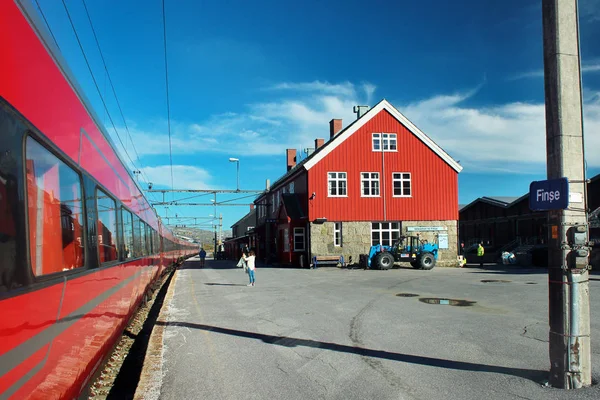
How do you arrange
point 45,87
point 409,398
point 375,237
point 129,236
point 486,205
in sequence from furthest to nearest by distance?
point 486,205, point 375,237, point 129,236, point 409,398, point 45,87

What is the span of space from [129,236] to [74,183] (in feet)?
16.8

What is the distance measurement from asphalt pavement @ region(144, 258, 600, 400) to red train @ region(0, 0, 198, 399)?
5.97 feet

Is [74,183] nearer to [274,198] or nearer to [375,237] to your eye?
[375,237]

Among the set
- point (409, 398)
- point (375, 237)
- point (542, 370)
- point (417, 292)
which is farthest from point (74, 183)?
point (375, 237)

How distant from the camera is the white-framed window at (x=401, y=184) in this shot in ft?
108

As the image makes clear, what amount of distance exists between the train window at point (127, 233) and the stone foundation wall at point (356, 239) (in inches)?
868

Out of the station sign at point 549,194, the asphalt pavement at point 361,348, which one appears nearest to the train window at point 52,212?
the asphalt pavement at point 361,348

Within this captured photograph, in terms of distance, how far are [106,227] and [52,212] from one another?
2756 millimetres

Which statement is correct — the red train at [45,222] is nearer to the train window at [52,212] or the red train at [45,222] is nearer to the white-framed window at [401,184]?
the train window at [52,212]

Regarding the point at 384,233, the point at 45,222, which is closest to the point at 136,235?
the point at 45,222

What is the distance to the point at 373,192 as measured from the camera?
32.5 m

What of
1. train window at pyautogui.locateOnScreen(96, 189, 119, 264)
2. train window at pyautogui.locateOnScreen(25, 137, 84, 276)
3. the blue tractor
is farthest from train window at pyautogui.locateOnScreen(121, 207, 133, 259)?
the blue tractor

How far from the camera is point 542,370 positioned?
6320 millimetres

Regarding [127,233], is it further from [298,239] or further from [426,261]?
[298,239]
